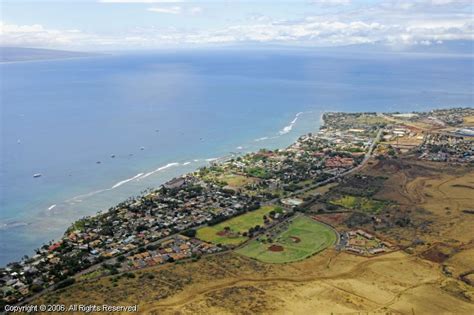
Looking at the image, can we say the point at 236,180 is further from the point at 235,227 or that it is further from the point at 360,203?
the point at 360,203

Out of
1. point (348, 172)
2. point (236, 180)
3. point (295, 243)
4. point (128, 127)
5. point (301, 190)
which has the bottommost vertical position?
point (295, 243)

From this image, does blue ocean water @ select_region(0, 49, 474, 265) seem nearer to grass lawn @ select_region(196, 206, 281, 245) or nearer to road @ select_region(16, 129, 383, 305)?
road @ select_region(16, 129, 383, 305)

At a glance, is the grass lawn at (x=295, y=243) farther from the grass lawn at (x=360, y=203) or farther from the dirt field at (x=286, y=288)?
the grass lawn at (x=360, y=203)

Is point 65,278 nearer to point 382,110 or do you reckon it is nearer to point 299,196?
point 299,196

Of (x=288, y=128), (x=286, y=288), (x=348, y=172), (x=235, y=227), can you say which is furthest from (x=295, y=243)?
(x=288, y=128)

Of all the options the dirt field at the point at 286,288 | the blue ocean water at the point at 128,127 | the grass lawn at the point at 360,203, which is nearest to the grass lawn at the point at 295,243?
the dirt field at the point at 286,288

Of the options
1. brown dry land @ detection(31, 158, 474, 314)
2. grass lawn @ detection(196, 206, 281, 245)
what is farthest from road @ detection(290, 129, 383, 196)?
brown dry land @ detection(31, 158, 474, 314)

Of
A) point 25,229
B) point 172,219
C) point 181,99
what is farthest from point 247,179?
point 181,99
